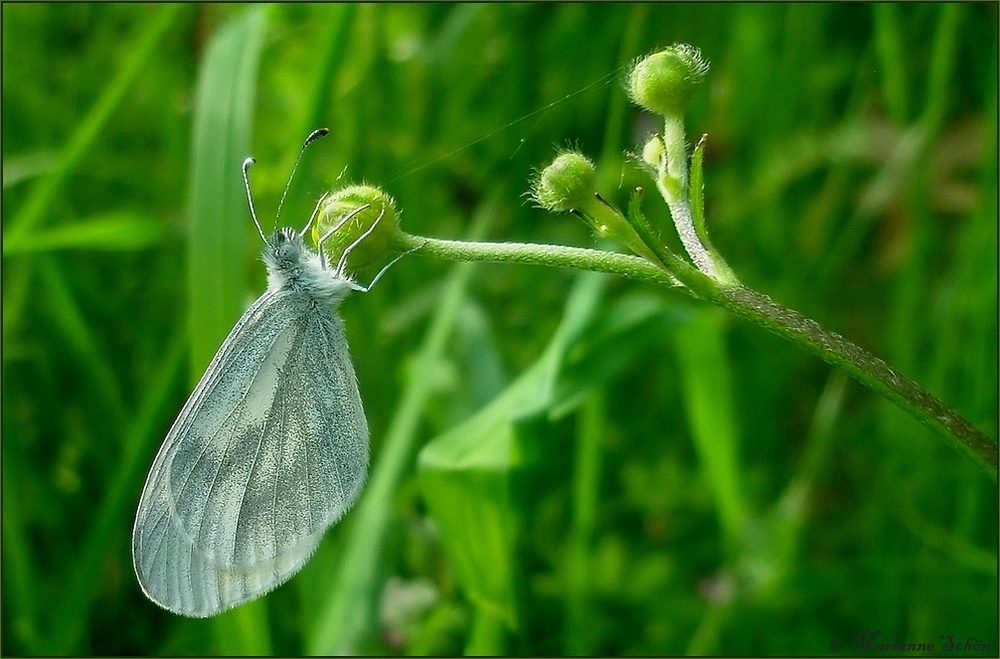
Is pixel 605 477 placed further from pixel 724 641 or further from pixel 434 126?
pixel 434 126

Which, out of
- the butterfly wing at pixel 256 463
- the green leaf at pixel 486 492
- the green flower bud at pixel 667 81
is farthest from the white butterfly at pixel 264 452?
the green flower bud at pixel 667 81

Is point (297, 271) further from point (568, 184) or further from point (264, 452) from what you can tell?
point (568, 184)

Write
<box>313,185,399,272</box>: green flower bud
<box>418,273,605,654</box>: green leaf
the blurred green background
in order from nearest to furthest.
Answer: <box>313,185,399,272</box>: green flower bud
<box>418,273,605,654</box>: green leaf
the blurred green background

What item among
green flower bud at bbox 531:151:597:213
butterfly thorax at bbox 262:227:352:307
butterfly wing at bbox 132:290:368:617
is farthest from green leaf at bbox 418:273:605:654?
green flower bud at bbox 531:151:597:213

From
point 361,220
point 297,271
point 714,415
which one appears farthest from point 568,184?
point 714,415

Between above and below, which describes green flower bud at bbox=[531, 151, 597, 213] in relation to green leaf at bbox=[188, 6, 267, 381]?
below

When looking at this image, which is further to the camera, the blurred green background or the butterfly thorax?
the blurred green background

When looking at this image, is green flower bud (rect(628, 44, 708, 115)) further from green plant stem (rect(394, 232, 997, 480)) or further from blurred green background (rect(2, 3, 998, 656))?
blurred green background (rect(2, 3, 998, 656))
